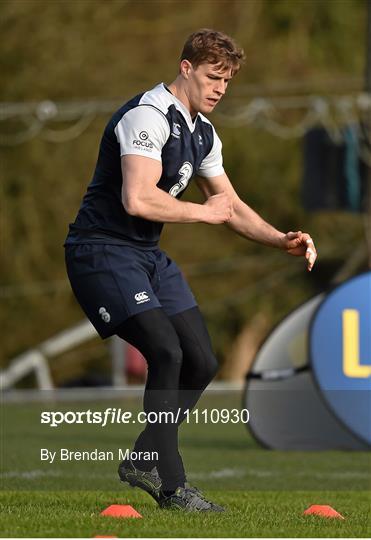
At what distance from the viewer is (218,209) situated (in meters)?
7.15

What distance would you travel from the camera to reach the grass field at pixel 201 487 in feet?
22.1

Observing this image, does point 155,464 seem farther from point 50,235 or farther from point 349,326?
point 50,235

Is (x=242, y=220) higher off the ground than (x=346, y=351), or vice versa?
(x=242, y=220)

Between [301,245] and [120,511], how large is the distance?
1.55 metres

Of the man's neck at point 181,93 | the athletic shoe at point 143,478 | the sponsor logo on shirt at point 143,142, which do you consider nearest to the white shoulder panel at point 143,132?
the sponsor logo on shirt at point 143,142

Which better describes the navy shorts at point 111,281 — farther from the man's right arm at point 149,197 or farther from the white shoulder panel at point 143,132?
the white shoulder panel at point 143,132

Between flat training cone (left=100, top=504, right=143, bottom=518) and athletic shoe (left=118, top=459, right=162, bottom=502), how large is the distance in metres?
0.15

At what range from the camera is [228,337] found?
34.9 metres

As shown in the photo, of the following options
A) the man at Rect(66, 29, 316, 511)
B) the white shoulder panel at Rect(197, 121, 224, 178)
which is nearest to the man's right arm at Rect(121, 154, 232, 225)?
the man at Rect(66, 29, 316, 511)

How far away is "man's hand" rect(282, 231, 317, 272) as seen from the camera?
7387mm

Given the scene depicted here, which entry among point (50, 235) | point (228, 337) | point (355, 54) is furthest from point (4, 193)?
point (355, 54)

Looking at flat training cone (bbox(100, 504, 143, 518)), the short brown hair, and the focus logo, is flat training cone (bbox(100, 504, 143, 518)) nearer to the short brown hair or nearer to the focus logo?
the short brown hair

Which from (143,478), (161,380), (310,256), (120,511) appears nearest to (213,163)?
(310,256)

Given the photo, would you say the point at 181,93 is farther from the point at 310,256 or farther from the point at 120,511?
the point at 120,511
